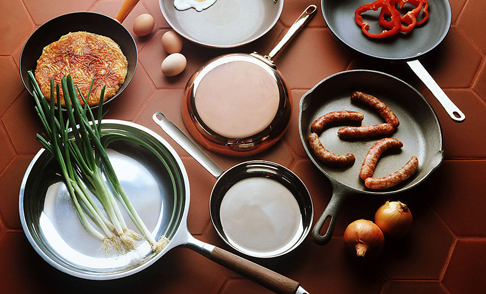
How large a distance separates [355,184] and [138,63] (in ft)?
2.90

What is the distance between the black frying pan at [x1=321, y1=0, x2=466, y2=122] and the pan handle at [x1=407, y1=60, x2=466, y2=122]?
0.26 feet

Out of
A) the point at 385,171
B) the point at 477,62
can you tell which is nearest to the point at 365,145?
the point at 385,171

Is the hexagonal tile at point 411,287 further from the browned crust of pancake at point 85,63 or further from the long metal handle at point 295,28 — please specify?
the browned crust of pancake at point 85,63

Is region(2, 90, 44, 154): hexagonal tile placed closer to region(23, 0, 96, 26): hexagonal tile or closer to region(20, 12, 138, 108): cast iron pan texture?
region(20, 12, 138, 108): cast iron pan texture

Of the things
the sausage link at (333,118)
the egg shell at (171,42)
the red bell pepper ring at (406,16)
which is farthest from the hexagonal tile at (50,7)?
the red bell pepper ring at (406,16)

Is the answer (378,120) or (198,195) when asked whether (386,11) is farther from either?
(198,195)

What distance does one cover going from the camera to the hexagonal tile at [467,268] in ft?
4.00

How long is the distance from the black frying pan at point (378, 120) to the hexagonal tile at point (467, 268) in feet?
0.91

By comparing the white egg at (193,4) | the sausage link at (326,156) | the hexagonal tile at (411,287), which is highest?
the white egg at (193,4)

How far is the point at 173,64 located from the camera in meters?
1.35

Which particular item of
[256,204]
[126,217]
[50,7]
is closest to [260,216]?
[256,204]

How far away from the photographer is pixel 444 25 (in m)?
1.42

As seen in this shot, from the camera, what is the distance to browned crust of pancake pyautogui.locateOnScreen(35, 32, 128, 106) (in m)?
1.28

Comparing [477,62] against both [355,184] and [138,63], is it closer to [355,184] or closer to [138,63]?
[355,184]
